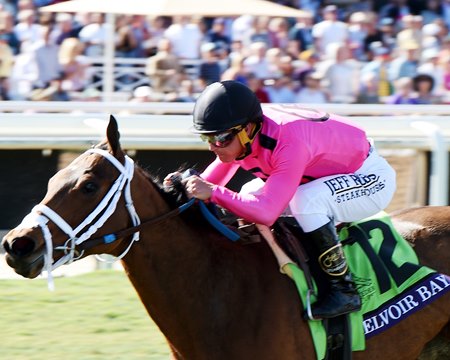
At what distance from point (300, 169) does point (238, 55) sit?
6.92 metres

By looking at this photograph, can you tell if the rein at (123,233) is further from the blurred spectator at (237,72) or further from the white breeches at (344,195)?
the blurred spectator at (237,72)

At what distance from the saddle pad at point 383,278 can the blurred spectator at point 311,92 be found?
5992mm

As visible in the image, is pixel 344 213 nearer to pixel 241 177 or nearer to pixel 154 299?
pixel 154 299

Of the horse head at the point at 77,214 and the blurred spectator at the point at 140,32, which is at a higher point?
the horse head at the point at 77,214

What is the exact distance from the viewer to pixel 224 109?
161 inches

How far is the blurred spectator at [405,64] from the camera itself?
37.3 feet

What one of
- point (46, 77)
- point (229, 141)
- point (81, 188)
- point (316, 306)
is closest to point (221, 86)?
point (229, 141)

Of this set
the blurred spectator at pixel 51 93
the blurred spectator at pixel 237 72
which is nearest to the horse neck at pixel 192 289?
the blurred spectator at pixel 237 72

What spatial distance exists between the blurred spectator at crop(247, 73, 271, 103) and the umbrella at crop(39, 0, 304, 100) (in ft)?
2.26

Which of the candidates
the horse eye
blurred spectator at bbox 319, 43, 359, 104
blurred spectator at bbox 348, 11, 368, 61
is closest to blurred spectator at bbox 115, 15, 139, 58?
blurred spectator at bbox 319, 43, 359, 104

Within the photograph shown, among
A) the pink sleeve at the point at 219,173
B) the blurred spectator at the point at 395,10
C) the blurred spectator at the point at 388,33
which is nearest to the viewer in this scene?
the pink sleeve at the point at 219,173

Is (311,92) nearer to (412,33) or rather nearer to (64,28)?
(412,33)

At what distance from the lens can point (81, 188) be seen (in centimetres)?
386

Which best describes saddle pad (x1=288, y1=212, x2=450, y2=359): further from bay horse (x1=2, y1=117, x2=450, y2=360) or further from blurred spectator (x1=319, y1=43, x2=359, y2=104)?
blurred spectator (x1=319, y1=43, x2=359, y2=104)
